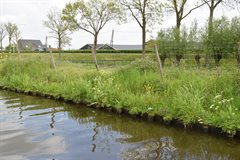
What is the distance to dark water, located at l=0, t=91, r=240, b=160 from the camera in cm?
631

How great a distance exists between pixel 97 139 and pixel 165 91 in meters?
3.13

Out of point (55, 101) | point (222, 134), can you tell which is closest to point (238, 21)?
point (55, 101)

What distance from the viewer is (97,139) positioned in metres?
7.40

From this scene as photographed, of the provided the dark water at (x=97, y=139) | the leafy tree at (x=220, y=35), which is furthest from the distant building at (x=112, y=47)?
the dark water at (x=97, y=139)

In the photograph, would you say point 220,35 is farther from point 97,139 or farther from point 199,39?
point 97,139

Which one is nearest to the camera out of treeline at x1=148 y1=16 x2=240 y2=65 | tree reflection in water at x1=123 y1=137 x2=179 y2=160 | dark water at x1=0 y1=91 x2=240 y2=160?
tree reflection in water at x1=123 y1=137 x2=179 y2=160

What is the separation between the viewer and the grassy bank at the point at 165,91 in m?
7.79

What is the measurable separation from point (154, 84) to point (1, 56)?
1387cm

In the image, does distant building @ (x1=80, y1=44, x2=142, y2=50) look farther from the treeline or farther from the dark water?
the dark water

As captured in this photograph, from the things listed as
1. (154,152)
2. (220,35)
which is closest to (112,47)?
(220,35)

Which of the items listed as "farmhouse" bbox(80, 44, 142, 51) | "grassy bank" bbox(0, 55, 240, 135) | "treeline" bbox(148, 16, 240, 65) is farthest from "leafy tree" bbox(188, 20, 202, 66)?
"farmhouse" bbox(80, 44, 142, 51)

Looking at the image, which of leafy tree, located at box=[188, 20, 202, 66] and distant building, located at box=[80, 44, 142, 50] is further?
distant building, located at box=[80, 44, 142, 50]

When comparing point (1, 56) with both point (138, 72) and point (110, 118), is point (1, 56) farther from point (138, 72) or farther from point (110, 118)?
point (110, 118)

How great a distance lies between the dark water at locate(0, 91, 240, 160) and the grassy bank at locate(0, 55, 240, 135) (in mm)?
413
